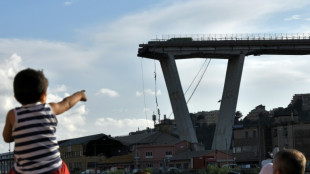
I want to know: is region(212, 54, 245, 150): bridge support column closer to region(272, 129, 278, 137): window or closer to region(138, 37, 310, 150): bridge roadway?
region(138, 37, 310, 150): bridge roadway

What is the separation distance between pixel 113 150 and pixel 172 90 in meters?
18.7

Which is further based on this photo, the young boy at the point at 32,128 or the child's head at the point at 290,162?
the child's head at the point at 290,162

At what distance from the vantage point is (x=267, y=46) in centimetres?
14350

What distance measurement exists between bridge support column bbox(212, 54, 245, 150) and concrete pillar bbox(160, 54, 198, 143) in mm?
6019

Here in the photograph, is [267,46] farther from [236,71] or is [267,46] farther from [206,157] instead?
[206,157]

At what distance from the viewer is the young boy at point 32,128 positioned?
538cm

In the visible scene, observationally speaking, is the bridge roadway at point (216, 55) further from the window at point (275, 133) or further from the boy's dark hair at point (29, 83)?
the boy's dark hair at point (29, 83)

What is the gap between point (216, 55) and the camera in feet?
475

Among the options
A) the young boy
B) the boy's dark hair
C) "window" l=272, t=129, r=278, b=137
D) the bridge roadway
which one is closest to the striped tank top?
the young boy

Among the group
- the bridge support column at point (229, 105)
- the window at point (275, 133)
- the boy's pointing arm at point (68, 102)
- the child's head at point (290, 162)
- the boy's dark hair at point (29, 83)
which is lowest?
the child's head at point (290, 162)

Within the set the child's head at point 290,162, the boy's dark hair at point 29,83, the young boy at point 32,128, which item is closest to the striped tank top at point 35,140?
the young boy at point 32,128

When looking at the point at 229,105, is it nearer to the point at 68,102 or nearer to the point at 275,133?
the point at 275,133

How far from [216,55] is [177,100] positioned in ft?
43.6

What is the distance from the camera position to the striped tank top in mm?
5375
